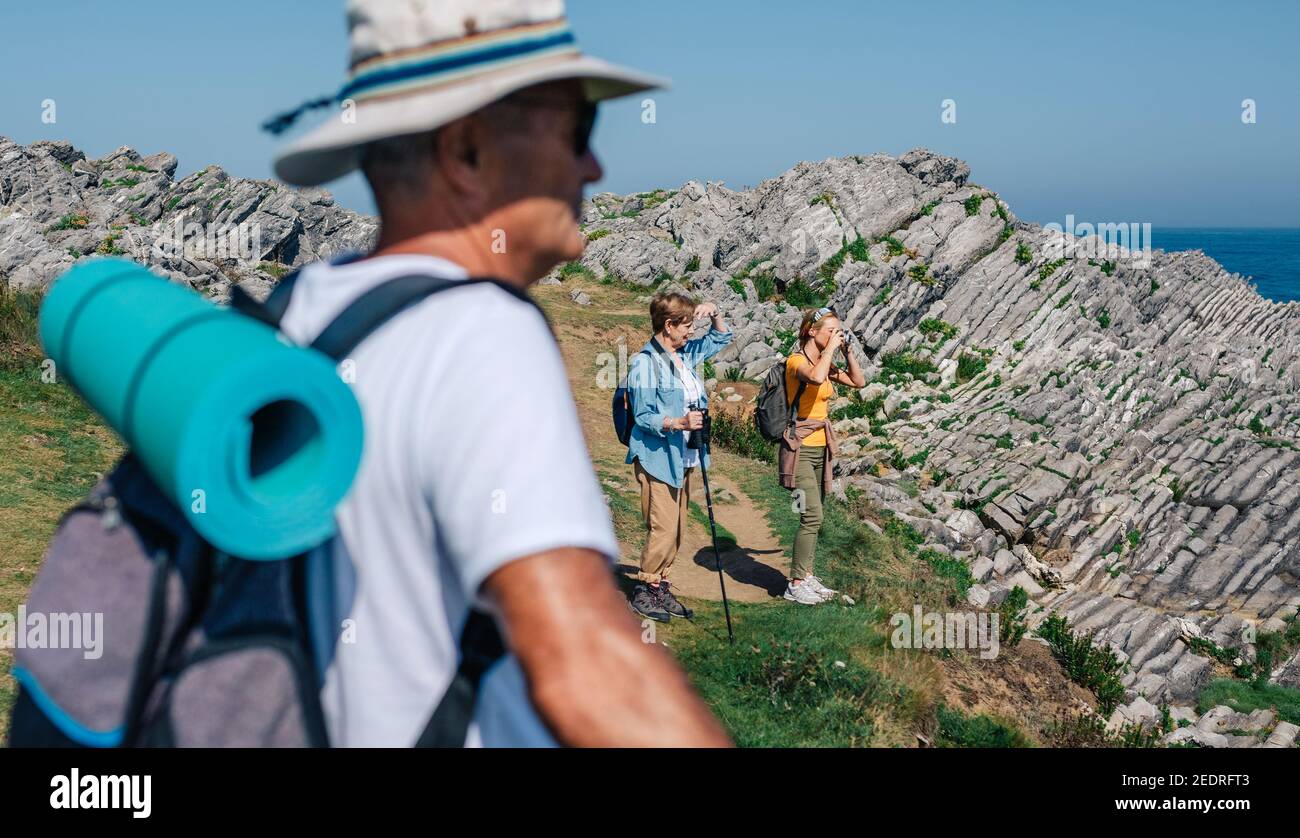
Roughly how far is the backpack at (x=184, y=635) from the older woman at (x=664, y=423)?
681cm

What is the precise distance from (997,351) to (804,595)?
1566 cm

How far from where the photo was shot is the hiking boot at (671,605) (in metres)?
8.80

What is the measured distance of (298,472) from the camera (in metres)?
1.10

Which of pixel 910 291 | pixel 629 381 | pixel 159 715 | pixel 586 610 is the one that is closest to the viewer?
pixel 586 610

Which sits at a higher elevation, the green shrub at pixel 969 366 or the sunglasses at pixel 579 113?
the sunglasses at pixel 579 113

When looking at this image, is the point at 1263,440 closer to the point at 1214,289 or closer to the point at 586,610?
the point at 1214,289

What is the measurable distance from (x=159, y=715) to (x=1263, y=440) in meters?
23.3

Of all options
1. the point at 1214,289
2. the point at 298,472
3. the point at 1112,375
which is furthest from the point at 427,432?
the point at 1214,289

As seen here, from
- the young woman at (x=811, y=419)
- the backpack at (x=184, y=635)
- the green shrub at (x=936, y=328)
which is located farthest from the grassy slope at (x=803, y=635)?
the green shrub at (x=936, y=328)

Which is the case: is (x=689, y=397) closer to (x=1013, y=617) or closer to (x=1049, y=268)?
(x=1013, y=617)

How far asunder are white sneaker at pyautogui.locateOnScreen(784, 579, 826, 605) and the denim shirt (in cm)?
235

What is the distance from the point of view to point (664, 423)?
802 centimetres

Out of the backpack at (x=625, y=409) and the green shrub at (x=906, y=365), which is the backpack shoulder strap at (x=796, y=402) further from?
Answer: the green shrub at (x=906, y=365)

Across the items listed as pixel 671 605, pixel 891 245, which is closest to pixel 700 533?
pixel 671 605
